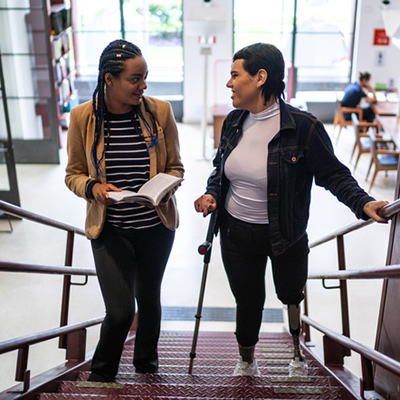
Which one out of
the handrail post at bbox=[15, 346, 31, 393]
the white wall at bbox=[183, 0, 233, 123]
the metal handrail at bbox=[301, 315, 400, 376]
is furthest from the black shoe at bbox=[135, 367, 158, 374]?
the white wall at bbox=[183, 0, 233, 123]

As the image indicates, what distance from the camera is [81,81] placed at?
35.1ft

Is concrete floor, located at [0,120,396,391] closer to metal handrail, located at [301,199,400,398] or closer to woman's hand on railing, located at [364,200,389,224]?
metal handrail, located at [301,199,400,398]

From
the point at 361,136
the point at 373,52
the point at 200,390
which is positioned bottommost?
the point at 361,136

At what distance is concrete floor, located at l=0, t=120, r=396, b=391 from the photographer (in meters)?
4.48

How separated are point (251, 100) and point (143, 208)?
1.99 ft

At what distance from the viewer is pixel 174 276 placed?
17.7ft

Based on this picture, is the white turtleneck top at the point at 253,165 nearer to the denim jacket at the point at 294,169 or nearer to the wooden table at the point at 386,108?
the denim jacket at the point at 294,169

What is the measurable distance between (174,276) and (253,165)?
3279 millimetres

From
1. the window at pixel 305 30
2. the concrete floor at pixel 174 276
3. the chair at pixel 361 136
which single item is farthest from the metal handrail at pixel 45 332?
the window at pixel 305 30

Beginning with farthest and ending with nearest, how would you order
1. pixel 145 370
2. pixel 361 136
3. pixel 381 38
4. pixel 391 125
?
1. pixel 381 38
2. pixel 361 136
3. pixel 391 125
4. pixel 145 370

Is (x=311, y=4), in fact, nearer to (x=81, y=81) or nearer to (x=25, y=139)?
(x=81, y=81)

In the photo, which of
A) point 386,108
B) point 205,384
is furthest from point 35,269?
point 386,108

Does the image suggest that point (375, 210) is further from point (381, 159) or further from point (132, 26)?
point (132, 26)

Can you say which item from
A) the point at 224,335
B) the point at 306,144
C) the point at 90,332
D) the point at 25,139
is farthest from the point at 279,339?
the point at 25,139
